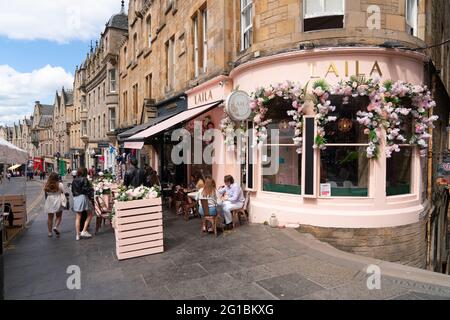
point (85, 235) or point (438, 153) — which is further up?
point (438, 153)

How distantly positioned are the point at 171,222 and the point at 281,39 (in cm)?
571

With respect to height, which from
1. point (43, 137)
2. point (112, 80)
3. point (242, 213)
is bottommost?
point (242, 213)

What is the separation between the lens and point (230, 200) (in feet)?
25.4

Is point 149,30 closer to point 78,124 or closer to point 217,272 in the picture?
point 217,272

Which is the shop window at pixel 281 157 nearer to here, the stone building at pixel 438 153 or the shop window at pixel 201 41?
the stone building at pixel 438 153

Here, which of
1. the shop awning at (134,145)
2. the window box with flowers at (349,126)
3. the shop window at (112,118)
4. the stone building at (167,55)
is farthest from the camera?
the shop window at (112,118)

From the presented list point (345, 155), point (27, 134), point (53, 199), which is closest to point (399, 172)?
point (345, 155)

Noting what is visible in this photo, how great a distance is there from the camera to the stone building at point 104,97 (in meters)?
27.6

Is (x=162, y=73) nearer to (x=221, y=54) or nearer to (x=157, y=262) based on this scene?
(x=221, y=54)

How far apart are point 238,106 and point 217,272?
4429 mm

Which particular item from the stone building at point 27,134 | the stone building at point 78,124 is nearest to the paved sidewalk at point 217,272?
the stone building at point 78,124

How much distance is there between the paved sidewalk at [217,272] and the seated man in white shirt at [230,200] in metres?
0.67

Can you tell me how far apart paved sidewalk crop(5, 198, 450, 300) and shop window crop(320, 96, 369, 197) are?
61.3 inches
